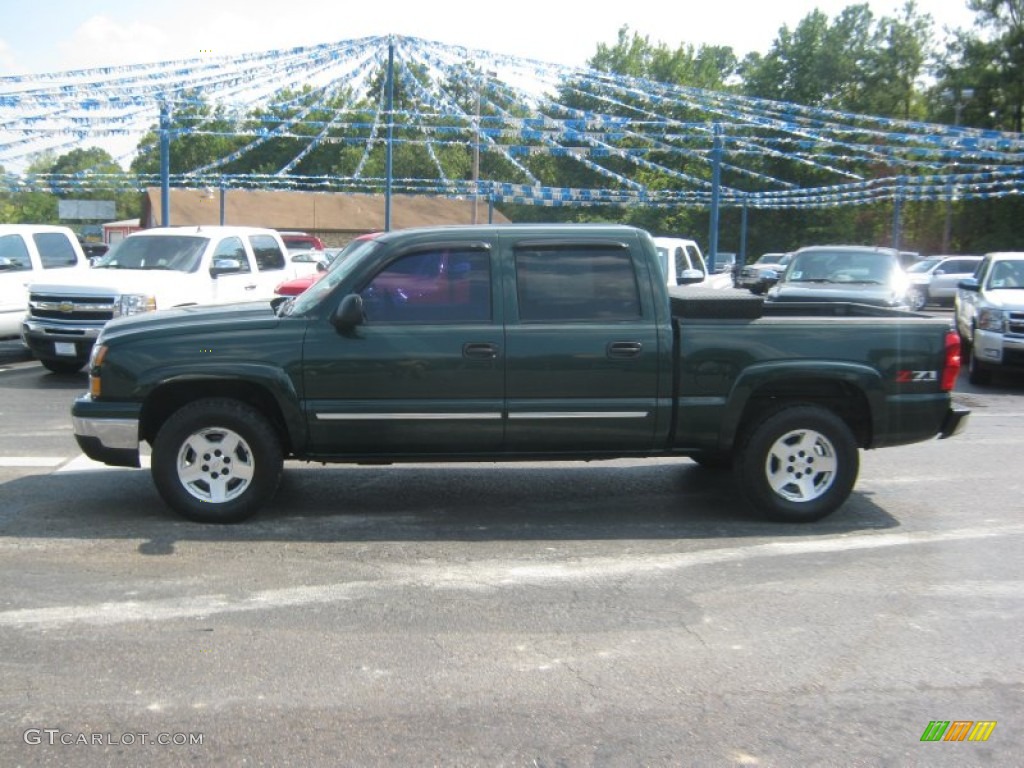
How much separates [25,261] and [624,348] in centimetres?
1159

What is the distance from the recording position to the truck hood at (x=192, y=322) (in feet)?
21.0

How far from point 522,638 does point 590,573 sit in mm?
1003

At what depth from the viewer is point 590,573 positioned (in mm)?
5676

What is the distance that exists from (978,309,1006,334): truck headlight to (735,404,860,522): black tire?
7463 millimetres

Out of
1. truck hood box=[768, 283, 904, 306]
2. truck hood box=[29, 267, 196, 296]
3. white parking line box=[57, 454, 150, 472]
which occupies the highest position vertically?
truck hood box=[768, 283, 904, 306]

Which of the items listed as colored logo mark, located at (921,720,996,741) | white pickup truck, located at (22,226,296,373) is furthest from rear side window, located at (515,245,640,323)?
white pickup truck, located at (22,226,296,373)

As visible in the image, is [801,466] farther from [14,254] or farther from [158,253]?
[14,254]

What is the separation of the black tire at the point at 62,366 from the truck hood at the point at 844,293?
9490 mm

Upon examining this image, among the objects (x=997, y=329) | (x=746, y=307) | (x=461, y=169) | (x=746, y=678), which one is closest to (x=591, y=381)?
(x=746, y=307)

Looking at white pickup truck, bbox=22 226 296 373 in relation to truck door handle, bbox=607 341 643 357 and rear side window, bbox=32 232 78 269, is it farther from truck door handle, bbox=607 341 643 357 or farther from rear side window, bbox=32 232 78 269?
truck door handle, bbox=607 341 643 357

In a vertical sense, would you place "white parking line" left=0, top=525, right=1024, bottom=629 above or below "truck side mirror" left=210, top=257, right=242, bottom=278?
below

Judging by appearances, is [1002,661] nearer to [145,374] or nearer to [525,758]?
[525,758]

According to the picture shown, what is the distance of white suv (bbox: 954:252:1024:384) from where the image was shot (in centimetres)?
1291

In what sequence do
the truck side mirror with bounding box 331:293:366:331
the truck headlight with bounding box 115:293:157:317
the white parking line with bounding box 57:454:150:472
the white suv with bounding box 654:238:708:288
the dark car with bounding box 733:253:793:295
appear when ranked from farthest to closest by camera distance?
the dark car with bounding box 733:253:793:295
the white suv with bounding box 654:238:708:288
the truck headlight with bounding box 115:293:157:317
the white parking line with bounding box 57:454:150:472
the truck side mirror with bounding box 331:293:366:331
